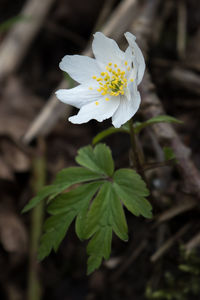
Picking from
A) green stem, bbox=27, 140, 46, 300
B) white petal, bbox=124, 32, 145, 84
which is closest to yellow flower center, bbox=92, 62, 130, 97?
white petal, bbox=124, 32, 145, 84

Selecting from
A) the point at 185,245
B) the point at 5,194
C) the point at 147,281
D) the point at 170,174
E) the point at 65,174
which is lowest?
the point at 147,281

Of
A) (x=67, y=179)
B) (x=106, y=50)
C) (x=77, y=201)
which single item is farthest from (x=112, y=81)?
(x=77, y=201)

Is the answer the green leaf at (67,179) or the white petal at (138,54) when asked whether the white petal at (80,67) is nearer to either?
the white petal at (138,54)

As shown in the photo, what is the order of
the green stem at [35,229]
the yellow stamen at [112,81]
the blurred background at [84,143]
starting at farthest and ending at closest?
1. the green stem at [35,229]
2. the blurred background at [84,143]
3. the yellow stamen at [112,81]

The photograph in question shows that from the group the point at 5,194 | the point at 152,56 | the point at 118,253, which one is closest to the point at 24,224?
the point at 5,194

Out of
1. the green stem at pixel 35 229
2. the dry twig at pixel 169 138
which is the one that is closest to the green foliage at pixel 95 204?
the dry twig at pixel 169 138

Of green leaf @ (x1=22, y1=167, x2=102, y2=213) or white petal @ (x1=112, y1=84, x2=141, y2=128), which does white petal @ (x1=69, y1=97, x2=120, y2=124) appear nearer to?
white petal @ (x1=112, y1=84, x2=141, y2=128)

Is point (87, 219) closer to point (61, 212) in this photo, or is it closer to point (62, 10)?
point (61, 212)

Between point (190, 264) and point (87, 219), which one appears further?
point (190, 264)

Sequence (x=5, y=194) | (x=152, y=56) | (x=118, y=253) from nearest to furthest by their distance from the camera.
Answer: (x=118, y=253) → (x=5, y=194) → (x=152, y=56)
